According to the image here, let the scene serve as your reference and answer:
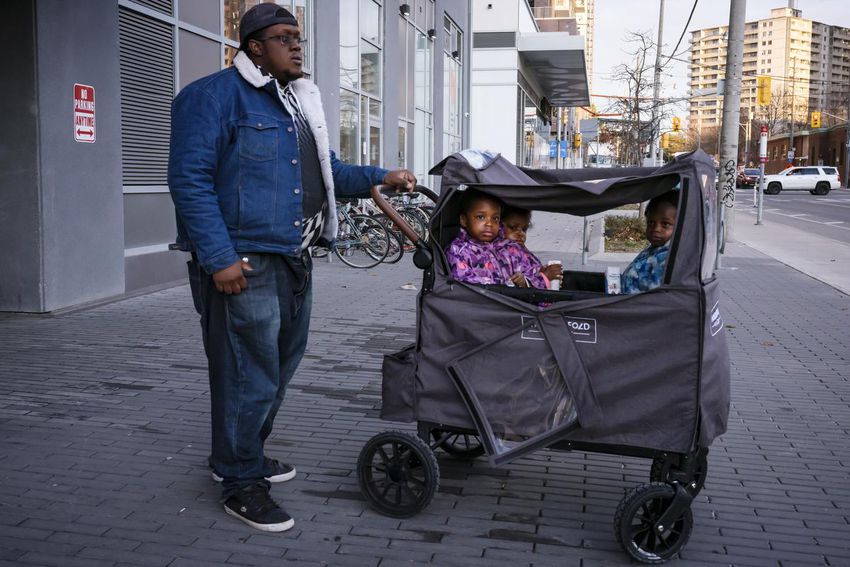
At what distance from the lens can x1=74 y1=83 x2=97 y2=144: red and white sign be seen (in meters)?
8.87

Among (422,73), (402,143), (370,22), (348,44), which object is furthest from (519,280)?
(422,73)

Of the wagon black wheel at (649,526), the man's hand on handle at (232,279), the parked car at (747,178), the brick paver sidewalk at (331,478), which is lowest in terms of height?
the brick paver sidewalk at (331,478)

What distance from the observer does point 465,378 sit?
3.80 m

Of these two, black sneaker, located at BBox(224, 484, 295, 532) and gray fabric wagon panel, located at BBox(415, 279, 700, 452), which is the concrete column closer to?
black sneaker, located at BBox(224, 484, 295, 532)

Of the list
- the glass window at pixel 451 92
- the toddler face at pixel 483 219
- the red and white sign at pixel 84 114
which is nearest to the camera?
the toddler face at pixel 483 219

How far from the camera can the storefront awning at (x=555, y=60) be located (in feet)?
124

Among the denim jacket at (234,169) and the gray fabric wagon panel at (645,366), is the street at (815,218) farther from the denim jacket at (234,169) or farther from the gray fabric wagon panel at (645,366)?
the denim jacket at (234,169)

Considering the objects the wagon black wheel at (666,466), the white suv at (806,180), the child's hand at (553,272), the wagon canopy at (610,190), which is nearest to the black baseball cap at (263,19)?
the wagon canopy at (610,190)

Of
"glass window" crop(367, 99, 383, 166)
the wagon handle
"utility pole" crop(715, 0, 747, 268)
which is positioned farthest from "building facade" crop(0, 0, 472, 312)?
"utility pole" crop(715, 0, 747, 268)

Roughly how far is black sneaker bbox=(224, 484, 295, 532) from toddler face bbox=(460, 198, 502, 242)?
147 cm

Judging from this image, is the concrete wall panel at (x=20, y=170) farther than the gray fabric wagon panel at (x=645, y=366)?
Yes

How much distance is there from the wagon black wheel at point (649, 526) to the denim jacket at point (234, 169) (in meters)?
1.70

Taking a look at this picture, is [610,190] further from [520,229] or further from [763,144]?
[763,144]

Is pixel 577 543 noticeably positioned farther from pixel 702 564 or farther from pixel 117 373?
pixel 117 373
